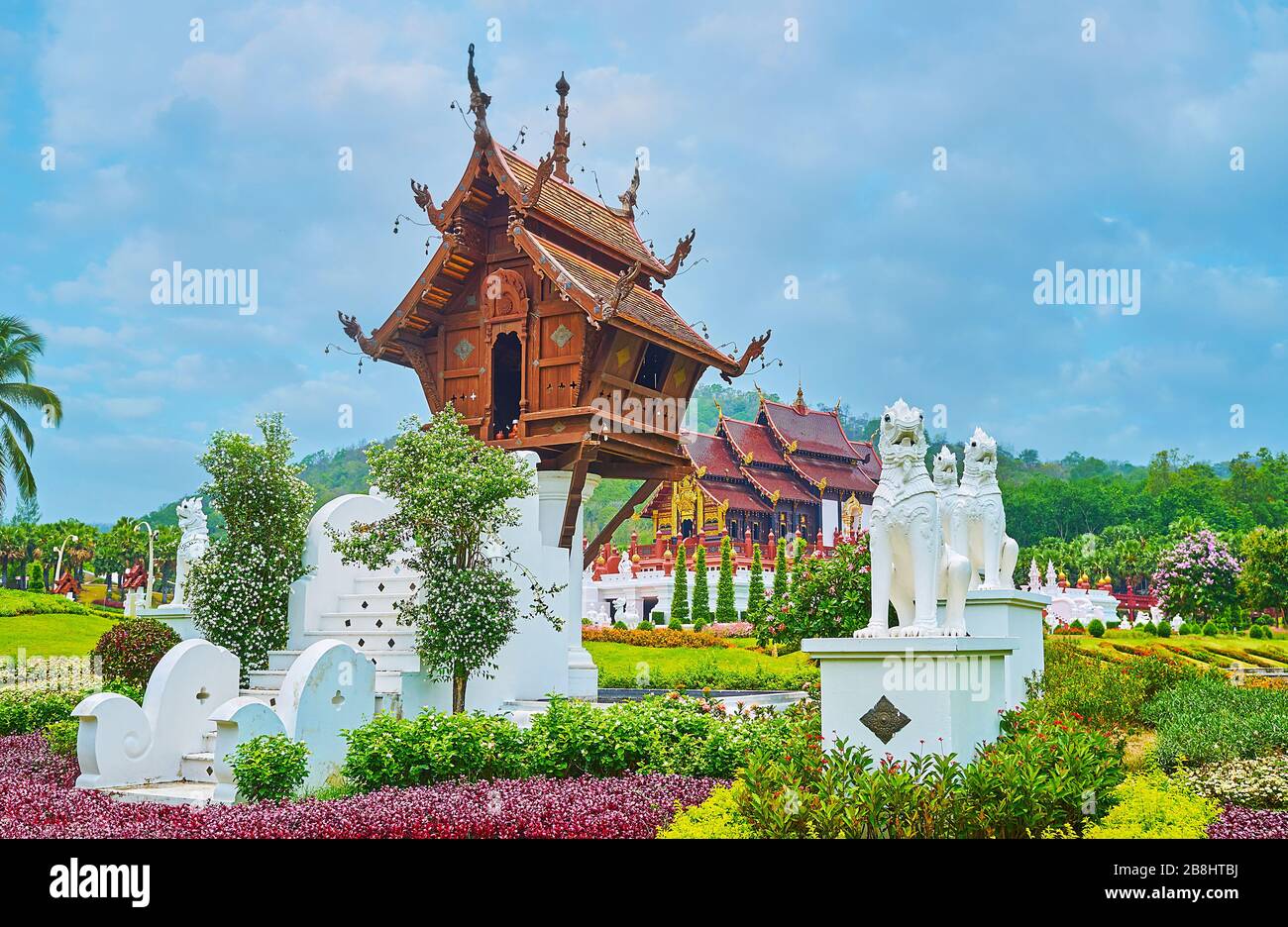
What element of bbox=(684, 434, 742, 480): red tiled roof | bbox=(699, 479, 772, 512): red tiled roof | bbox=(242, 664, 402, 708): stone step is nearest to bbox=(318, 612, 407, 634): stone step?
bbox=(242, 664, 402, 708): stone step

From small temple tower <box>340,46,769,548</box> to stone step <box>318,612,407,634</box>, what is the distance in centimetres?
293

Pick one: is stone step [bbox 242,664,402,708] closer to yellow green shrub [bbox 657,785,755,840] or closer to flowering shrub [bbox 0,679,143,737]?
flowering shrub [bbox 0,679,143,737]

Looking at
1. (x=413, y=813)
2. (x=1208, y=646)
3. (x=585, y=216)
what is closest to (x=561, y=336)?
(x=585, y=216)

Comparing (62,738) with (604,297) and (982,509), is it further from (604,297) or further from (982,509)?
(982,509)

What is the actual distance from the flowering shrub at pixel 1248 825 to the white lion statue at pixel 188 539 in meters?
11.4

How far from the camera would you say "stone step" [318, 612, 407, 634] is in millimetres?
13312

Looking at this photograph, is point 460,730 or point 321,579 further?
point 321,579

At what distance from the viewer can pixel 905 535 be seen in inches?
283

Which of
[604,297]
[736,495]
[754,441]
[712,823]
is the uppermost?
[754,441]

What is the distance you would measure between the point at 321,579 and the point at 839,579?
684 centimetres

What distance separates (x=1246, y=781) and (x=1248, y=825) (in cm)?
102

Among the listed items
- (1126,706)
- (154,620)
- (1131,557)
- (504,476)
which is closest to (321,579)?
(154,620)
